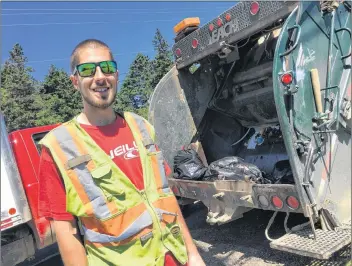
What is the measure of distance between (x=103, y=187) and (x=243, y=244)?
3074 millimetres

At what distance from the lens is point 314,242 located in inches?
120

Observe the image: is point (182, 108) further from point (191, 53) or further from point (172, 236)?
point (172, 236)

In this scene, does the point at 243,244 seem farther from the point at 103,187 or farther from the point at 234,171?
the point at 103,187

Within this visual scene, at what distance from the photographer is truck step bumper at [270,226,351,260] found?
287 centimetres

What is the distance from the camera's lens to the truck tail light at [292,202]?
3.18 metres

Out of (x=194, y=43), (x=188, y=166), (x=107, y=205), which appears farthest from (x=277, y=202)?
(x=107, y=205)

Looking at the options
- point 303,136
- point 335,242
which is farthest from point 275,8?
point 335,242

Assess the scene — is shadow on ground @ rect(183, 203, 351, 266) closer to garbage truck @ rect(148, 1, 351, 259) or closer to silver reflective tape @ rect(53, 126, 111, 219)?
garbage truck @ rect(148, 1, 351, 259)

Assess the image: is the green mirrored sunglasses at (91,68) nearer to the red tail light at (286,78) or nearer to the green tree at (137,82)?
the red tail light at (286,78)

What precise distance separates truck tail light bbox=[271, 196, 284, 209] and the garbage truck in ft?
0.03

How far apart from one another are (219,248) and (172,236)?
275 centimetres

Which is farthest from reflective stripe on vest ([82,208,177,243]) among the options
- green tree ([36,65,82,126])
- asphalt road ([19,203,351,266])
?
green tree ([36,65,82,126])

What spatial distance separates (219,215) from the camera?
399cm

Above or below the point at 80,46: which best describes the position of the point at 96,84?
below
